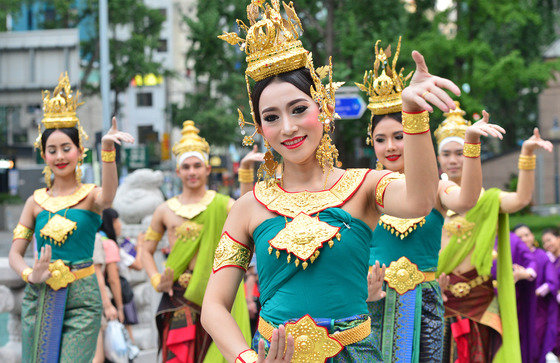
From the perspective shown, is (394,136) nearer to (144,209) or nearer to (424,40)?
(144,209)

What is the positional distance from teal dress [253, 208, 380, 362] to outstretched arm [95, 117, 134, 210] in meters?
2.14

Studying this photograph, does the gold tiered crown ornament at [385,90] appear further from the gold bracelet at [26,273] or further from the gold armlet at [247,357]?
the gold bracelet at [26,273]

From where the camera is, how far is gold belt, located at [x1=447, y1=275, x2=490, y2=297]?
576 cm

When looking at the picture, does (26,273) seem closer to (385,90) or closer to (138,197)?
(385,90)

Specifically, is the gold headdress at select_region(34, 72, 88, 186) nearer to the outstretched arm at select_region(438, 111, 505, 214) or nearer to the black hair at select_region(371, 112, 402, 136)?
the black hair at select_region(371, 112, 402, 136)

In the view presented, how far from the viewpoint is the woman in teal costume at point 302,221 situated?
106 inches

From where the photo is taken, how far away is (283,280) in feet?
9.12

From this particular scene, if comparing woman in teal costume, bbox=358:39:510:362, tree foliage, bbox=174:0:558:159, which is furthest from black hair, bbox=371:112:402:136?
tree foliage, bbox=174:0:558:159

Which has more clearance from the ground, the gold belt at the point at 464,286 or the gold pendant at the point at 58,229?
the gold pendant at the point at 58,229

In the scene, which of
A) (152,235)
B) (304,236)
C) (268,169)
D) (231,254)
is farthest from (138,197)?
(304,236)

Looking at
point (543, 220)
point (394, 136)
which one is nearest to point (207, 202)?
point (394, 136)

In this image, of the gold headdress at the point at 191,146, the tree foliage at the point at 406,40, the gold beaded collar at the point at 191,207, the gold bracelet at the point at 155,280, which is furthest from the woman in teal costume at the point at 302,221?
the tree foliage at the point at 406,40

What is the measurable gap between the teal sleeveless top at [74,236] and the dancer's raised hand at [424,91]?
3395 millimetres

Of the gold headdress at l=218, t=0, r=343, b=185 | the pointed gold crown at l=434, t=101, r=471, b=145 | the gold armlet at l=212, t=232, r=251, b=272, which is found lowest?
the gold armlet at l=212, t=232, r=251, b=272
